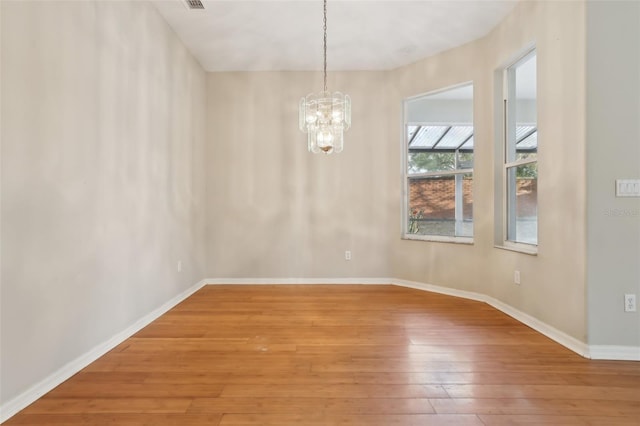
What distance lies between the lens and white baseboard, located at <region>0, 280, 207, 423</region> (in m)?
1.61

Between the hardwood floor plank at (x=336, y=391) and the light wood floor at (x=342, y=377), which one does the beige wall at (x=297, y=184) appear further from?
the hardwood floor plank at (x=336, y=391)

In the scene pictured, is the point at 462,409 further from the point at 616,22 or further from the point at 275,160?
the point at 275,160

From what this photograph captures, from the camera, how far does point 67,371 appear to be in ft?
6.44

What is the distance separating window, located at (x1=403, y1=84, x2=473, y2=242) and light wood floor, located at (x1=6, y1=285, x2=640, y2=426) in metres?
1.34

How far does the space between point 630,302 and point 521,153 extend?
A: 1.55 meters

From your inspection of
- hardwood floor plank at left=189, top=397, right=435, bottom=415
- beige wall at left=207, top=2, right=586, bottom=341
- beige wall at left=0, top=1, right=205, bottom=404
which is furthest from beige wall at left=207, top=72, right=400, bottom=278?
hardwood floor plank at left=189, top=397, right=435, bottom=415

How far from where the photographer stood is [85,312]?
83.4 inches

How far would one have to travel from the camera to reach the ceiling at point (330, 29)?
3076 mm

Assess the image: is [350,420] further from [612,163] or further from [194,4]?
[194,4]

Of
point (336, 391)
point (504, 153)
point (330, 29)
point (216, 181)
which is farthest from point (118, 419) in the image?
A: point (504, 153)

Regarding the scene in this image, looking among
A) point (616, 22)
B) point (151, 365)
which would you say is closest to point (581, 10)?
point (616, 22)

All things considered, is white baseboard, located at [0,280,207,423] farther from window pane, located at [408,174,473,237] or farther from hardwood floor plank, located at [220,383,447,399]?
window pane, located at [408,174,473,237]

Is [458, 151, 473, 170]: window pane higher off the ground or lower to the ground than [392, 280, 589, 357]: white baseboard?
higher

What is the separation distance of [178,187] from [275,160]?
1.37m
